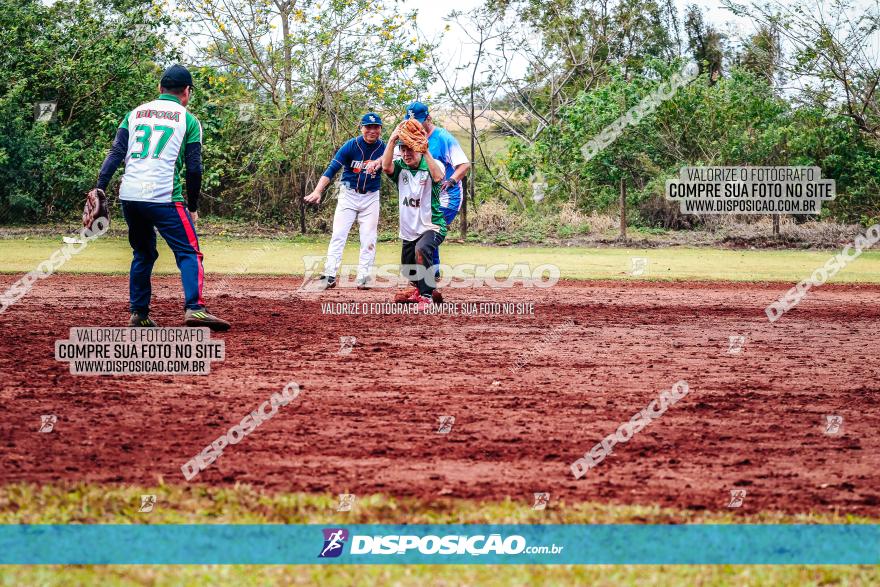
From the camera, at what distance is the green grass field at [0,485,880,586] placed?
3.46 m

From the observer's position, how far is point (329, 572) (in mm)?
3537

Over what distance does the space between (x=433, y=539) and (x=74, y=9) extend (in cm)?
2728

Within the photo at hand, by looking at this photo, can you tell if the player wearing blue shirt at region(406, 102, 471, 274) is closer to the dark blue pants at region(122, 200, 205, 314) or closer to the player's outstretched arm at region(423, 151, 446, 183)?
the player's outstretched arm at region(423, 151, 446, 183)

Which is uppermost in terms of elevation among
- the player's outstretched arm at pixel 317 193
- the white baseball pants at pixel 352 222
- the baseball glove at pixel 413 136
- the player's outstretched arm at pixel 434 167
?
the baseball glove at pixel 413 136

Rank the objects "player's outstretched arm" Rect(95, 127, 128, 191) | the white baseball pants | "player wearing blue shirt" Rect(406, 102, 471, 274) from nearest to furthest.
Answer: "player's outstretched arm" Rect(95, 127, 128, 191), "player wearing blue shirt" Rect(406, 102, 471, 274), the white baseball pants

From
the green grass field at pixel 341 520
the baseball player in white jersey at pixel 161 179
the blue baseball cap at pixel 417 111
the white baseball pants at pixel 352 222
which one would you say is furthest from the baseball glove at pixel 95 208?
the green grass field at pixel 341 520

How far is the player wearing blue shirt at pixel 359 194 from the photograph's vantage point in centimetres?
1302

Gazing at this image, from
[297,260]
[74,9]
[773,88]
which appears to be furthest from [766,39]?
[74,9]

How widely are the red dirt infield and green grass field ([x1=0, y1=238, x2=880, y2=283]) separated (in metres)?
5.56

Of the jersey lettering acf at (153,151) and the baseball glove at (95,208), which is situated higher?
the jersey lettering acf at (153,151)

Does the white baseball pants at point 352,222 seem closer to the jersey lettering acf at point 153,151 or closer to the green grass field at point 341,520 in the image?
the jersey lettering acf at point 153,151

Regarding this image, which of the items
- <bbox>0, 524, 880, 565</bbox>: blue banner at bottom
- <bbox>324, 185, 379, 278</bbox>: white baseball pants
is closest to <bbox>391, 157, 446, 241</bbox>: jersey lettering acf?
<bbox>324, 185, 379, 278</bbox>: white baseball pants

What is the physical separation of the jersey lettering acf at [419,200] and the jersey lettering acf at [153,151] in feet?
11.3

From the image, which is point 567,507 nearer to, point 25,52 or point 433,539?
point 433,539
